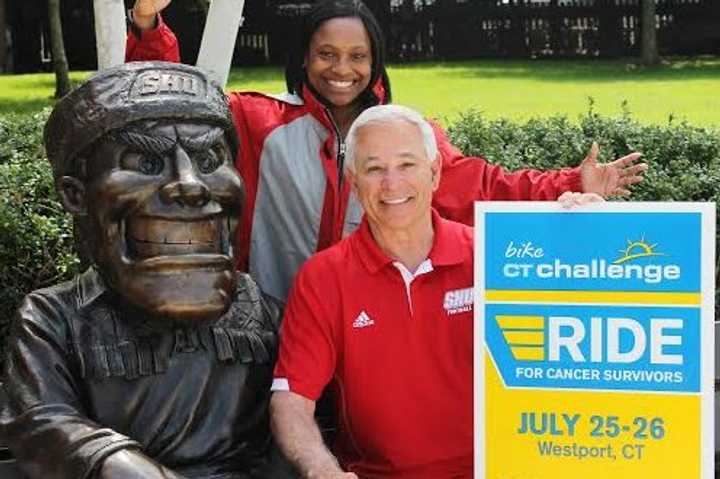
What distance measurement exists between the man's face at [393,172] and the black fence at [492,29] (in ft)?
48.5

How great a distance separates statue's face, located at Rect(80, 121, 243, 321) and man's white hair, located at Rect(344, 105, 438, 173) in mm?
422

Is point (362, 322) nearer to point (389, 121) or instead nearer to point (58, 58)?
point (389, 121)

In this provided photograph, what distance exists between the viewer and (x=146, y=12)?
3.78 m

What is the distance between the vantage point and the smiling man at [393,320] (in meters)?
3.17

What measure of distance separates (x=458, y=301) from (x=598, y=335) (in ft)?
1.26

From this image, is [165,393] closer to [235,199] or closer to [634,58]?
[235,199]

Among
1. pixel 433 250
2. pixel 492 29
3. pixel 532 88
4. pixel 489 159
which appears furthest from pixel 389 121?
pixel 492 29

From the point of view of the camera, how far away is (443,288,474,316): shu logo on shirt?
10.6 feet

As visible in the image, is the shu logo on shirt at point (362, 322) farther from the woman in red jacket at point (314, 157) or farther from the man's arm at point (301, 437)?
the woman in red jacket at point (314, 157)

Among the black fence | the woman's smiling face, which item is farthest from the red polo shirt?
the black fence

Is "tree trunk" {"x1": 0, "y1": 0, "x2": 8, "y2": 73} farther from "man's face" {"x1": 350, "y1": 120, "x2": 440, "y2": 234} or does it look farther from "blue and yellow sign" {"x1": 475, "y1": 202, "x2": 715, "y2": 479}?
"blue and yellow sign" {"x1": 475, "y1": 202, "x2": 715, "y2": 479}

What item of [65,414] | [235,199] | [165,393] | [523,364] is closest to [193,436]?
[165,393]

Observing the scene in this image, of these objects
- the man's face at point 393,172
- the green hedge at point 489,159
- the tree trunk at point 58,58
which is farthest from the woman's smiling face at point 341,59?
the tree trunk at point 58,58

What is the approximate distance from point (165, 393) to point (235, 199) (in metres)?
0.48
